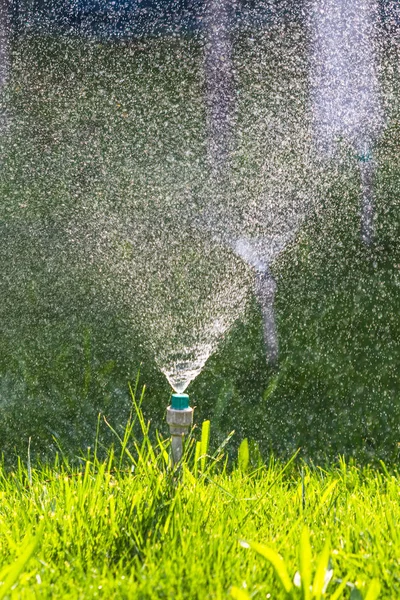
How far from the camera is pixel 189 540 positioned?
1.56 m

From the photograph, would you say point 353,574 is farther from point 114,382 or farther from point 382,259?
point 382,259

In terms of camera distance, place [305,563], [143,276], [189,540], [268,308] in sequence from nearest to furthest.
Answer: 1. [305,563]
2. [189,540]
3. [268,308]
4. [143,276]

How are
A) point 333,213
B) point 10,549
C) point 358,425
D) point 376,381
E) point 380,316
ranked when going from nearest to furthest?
point 10,549 → point 358,425 → point 376,381 → point 380,316 → point 333,213

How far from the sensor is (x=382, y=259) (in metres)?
4.77

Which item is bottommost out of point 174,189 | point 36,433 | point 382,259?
point 36,433

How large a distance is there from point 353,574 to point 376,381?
2.26 metres

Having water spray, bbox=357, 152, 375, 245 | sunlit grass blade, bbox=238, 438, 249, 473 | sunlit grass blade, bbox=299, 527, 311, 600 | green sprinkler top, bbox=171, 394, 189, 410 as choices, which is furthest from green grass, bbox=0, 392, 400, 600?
water spray, bbox=357, 152, 375, 245

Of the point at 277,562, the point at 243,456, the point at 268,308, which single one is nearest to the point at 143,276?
the point at 268,308

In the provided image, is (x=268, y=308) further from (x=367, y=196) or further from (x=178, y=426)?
(x=178, y=426)

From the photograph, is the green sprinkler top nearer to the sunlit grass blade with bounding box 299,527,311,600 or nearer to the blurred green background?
the sunlit grass blade with bounding box 299,527,311,600

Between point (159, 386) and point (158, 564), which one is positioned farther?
point (159, 386)

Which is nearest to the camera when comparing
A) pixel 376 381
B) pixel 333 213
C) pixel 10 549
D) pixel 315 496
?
pixel 10 549

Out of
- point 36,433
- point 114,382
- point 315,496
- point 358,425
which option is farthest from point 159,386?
point 315,496

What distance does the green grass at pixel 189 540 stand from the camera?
138 centimetres
